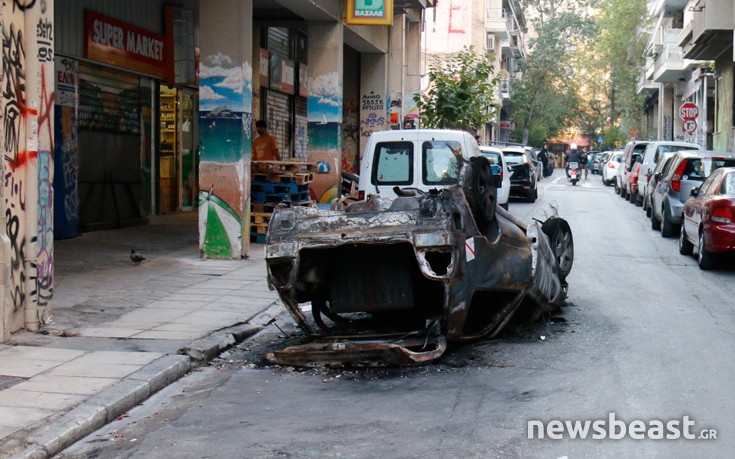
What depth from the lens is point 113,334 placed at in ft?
29.5

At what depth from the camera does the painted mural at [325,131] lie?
66.3 ft

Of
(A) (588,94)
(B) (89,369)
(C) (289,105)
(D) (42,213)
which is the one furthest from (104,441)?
(A) (588,94)

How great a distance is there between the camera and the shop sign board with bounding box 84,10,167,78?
17078 mm

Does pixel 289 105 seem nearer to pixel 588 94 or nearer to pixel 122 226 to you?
pixel 122 226

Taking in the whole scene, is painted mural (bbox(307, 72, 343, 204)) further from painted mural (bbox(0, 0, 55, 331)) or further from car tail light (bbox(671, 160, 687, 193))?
painted mural (bbox(0, 0, 55, 331))

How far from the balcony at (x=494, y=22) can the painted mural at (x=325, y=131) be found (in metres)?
49.9

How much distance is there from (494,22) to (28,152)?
62731 millimetres

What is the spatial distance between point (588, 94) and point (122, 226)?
278 feet

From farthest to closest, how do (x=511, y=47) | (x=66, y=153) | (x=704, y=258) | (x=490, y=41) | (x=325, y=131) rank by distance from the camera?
(x=511, y=47)
(x=490, y=41)
(x=325, y=131)
(x=66, y=153)
(x=704, y=258)

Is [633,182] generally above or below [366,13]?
below

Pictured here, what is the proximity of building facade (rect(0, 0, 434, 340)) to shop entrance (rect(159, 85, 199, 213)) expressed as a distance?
0.04 meters

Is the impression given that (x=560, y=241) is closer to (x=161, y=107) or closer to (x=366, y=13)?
(x=366, y=13)

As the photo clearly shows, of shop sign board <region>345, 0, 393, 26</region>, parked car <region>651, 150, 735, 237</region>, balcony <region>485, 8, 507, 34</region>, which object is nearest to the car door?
parked car <region>651, 150, 735, 237</region>

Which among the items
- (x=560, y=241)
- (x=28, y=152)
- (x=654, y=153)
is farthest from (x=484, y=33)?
(x=28, y=152)
